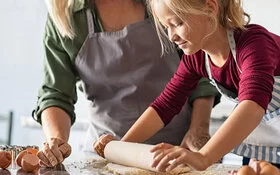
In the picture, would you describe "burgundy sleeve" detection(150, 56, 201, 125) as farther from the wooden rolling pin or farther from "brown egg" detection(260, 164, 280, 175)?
"brown egg" detection(260, 164, 280, 175)

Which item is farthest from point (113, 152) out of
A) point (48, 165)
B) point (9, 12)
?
point (9, 12)

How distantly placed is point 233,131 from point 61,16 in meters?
0.51

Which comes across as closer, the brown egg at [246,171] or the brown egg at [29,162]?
the brown egg at [246,171]

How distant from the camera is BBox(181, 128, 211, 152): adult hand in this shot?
3.84 feet

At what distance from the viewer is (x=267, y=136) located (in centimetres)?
111

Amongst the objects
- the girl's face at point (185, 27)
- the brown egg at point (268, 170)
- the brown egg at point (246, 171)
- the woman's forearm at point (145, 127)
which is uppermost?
the girl's face at point (185, 27)

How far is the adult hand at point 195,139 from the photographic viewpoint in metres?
1.17

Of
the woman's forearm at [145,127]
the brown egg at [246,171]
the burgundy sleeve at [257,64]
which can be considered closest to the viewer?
the brown egg at [246,171]

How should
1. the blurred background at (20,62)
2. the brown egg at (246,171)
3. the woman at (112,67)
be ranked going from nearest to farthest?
the brown egg at (246,171)
the woman at (112,67)
the blurred background at (20,62)

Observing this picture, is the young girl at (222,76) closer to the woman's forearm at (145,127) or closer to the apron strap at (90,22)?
the woman's forearm at (145,127)

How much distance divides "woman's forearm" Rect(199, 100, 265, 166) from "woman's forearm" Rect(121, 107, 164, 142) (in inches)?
10.5

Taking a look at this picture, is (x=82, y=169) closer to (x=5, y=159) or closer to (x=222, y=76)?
(x=5, y=159)

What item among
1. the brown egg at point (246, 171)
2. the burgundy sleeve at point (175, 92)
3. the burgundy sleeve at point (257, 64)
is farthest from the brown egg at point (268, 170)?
the burgundy sleeve at point (175, 92)

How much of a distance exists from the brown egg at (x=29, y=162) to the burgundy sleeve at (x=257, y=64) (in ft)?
1.17
